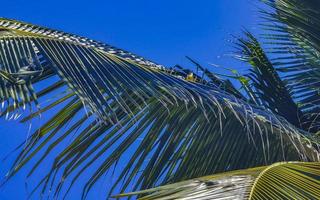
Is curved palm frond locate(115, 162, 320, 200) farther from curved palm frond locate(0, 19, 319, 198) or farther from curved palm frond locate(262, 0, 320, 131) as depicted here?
curved palm frond locate(262, 0, 320, 131)

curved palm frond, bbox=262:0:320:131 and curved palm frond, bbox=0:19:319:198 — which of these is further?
curved palm frond, bbox=262:0:320:131

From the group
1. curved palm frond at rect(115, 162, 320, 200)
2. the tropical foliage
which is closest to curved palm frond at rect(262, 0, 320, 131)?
the tropical foliage

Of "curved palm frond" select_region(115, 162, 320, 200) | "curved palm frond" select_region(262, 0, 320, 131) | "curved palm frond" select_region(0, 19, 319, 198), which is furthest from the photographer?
"curved palm frond" select_region(262, 0, 320, 131)

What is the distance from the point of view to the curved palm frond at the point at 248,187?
321cm

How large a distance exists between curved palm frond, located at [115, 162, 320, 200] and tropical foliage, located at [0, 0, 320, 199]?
10mm

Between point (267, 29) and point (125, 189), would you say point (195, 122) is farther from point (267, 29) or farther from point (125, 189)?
point (267, 29)

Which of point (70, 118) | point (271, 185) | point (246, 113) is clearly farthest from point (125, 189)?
point (271, 185)

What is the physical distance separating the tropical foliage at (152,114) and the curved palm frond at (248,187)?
0.4 inches

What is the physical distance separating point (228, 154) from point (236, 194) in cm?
118

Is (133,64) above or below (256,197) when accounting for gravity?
above

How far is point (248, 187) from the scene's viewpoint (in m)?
3.29

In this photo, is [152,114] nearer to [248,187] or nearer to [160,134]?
[160,134]

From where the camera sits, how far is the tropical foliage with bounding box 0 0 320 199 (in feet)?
11.6

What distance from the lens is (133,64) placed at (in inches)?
163
